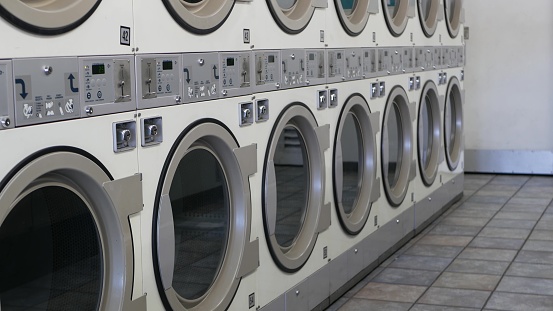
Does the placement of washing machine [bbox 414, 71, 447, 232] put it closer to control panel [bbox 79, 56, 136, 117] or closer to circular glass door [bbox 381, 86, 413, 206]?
circular glass door [bbox 381, 86, 413, 206]

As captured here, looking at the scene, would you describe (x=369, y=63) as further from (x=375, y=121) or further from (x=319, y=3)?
(x=319, y=3)

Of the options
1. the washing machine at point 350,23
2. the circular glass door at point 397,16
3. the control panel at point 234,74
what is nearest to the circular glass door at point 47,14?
the control panel at point 234,74

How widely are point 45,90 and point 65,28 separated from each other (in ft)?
0.58

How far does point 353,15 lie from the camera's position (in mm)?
4707

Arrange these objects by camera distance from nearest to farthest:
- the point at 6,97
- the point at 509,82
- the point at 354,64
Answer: the point at 6,97, the point at 354,64, the point at 509,82

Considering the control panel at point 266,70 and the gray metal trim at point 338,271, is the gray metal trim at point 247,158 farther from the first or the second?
the gray metal trim at point 338,271

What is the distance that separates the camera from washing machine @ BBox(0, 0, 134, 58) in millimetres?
2014

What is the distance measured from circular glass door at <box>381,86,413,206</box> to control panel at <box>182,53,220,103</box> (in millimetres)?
2431

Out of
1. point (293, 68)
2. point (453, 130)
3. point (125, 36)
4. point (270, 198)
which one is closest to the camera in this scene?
point (125, 36)

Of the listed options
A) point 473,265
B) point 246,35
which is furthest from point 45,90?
point 473,265

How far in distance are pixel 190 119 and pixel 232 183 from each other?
53 centimetres

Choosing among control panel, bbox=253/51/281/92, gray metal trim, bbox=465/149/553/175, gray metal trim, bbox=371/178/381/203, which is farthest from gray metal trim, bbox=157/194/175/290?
gray metal trim, bbox=465/149/553/175

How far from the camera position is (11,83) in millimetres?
2037

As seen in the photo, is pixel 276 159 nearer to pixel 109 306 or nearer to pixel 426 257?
pixel 109 306
